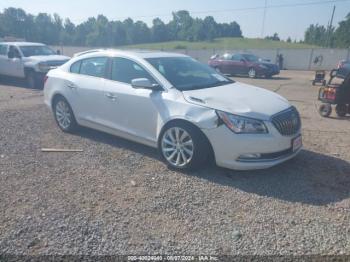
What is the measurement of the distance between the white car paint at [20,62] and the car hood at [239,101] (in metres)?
9.45

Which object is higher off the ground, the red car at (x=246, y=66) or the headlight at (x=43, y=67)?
the red car at (x=246, y=66)

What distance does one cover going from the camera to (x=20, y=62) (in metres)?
12.6

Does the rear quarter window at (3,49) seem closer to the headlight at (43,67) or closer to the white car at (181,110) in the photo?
the headlight at (43,67)

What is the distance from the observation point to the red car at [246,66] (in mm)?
19328

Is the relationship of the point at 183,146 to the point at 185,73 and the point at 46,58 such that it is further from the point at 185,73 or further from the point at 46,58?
the point at 46,58

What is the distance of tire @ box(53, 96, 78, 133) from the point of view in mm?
5867

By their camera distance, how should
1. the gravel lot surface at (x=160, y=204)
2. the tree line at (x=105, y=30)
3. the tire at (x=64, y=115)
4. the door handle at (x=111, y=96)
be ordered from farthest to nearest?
the tree line at (x=105, y=30)
the tire at (x=64, y=115)
the door handle at (x=111, y=96)
the gravel lot surface at (x=160, y=204)

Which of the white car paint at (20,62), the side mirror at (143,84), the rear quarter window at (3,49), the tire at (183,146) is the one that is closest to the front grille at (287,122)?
the tire at (183,146)

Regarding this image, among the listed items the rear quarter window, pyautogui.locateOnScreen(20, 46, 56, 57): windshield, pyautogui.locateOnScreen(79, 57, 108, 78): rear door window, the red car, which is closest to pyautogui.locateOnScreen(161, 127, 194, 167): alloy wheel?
pyautogui.locateOnScreen(79, 57, 108, 78): rear door window

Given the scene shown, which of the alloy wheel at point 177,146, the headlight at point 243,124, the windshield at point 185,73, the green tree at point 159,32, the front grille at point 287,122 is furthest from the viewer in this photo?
the green tree at point 159,32

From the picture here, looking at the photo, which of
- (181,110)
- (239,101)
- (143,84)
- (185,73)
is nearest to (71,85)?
(143,84)

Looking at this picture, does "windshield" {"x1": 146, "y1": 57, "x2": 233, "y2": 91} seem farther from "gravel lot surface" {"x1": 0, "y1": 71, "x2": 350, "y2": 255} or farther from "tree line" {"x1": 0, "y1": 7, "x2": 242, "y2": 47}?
"tree line" {"x1": 0, "y1": 7, "x2": 242, "y2": 47}

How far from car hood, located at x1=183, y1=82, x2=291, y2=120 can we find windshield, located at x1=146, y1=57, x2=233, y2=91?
21cm

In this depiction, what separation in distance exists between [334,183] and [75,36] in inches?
3178
